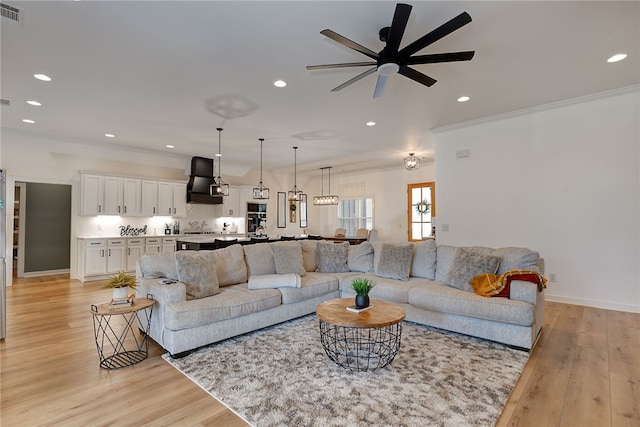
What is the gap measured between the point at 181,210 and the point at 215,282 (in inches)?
206

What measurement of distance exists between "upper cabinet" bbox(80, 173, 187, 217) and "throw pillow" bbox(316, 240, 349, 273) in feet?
15.7

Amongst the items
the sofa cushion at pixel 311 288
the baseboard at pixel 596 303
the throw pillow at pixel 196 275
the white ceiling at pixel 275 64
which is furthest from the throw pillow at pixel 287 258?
the baseboard at pixel 596 303

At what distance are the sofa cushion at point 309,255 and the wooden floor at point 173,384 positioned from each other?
2194 millimetres

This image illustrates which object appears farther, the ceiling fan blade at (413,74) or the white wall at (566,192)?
the white wall at (566,192)

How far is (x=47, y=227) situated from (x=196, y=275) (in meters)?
6.29

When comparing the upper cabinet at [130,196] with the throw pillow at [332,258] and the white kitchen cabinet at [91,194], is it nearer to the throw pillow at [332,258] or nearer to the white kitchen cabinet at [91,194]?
the white kitchen cabinet at [91,194]

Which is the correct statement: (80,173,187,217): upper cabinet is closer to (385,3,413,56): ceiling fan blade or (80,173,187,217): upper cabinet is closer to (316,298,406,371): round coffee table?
(316,298,406,371): round coffee table

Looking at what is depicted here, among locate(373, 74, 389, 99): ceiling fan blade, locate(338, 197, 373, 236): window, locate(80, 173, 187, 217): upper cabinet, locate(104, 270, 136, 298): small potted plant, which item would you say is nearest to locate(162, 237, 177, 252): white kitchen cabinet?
locate(80, 173, 187, 217): upper cabinet

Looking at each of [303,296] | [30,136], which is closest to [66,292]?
[30,136]

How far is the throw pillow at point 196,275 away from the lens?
3.16 m

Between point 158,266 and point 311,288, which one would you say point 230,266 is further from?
point 311,288

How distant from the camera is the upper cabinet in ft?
21.2

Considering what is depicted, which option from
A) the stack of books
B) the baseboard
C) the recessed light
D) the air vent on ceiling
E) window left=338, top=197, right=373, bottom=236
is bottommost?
the baseboard

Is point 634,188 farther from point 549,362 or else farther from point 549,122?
point 549,362
